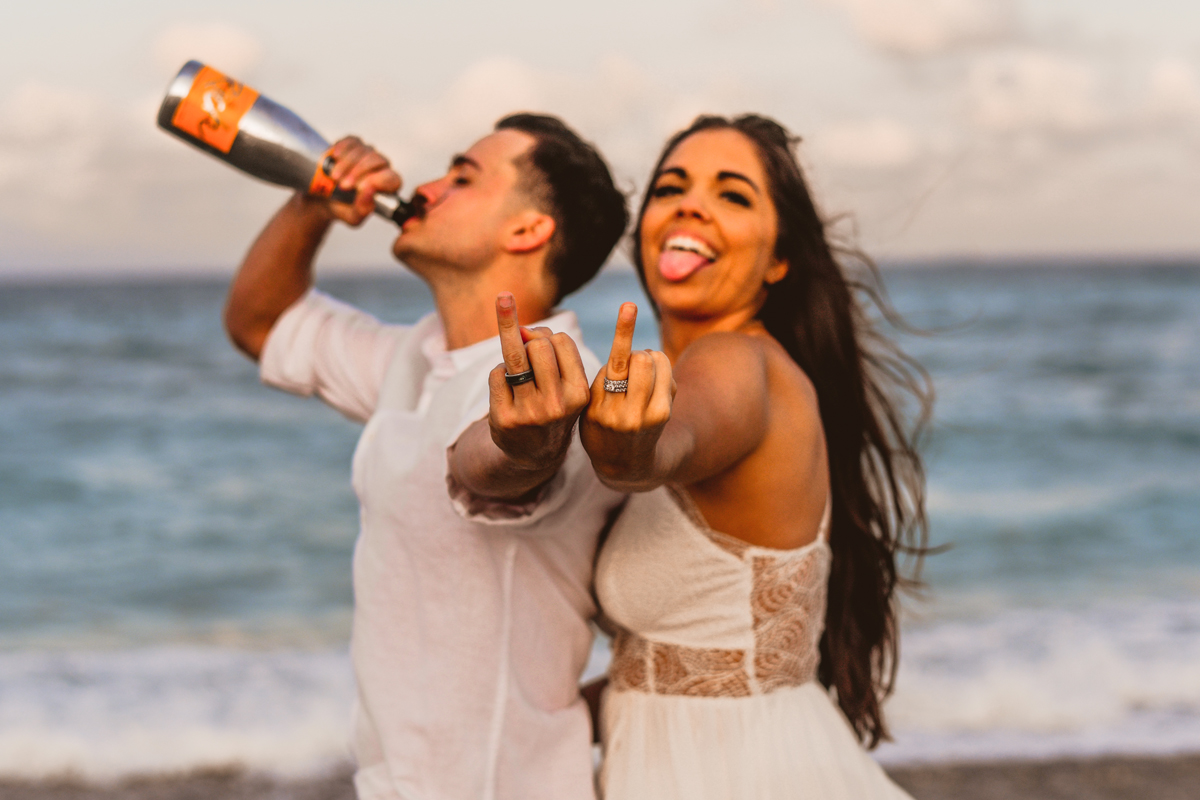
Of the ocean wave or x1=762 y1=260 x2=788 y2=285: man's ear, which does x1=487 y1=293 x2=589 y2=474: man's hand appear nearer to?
x1=762 y1=260 x2=788 y2=285: man's ear

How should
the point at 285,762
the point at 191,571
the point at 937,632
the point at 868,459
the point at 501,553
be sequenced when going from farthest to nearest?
the point at 191,571 → the point at 937,632 → the point at 285,762 → the point at 868,459 → the point at 501,553

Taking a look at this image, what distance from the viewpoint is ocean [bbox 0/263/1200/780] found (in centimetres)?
554

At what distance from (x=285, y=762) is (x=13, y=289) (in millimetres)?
36337

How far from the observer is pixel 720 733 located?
2.17 metres

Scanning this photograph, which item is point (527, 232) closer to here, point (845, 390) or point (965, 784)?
point (845, 390)

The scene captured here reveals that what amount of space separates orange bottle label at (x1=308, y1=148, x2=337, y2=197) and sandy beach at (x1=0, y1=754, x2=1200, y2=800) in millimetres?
3065

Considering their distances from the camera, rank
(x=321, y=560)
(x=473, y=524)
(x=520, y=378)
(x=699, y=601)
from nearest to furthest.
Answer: (x=520, y=378), (x=473, y=524), (x=699, y=601), (x=321, y=560)

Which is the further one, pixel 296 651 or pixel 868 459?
pixel 296 651

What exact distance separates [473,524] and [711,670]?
61 centimetres

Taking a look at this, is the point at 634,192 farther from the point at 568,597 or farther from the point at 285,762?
the point at 285,762

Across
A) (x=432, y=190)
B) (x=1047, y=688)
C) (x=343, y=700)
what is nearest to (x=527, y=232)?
(x=432, y=190)

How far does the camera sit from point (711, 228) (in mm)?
2275

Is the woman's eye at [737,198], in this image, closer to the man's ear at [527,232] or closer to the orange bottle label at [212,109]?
the man's ear at [527,232]

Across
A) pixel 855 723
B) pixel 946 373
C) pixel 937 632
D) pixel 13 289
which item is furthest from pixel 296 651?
pixel 13 289
